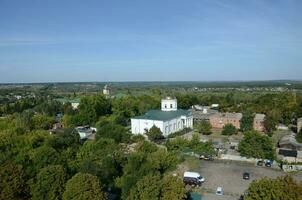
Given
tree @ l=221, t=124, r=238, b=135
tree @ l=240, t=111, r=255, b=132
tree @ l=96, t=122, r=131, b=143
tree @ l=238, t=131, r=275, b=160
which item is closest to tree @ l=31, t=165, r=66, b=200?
tree @ l=96, t=122, r=131, b=143

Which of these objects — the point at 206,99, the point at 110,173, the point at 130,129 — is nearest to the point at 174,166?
the point at 110,173

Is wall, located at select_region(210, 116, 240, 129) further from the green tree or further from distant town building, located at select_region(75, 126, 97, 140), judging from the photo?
the green tree

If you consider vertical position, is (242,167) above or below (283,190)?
below

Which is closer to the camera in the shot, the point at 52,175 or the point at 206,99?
the point at 52,175

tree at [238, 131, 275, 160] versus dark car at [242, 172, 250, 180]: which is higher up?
tree at [238, 131, 275, 160]

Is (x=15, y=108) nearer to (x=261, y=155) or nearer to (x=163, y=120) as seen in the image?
(x=163, y=120)

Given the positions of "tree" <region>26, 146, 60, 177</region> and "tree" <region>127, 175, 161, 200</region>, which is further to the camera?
"tree" <region>26, 146, 60, 177</region>

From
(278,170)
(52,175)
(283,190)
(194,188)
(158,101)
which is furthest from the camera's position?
(158,101)

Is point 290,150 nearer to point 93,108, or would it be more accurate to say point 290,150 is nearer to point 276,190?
point 276,190
